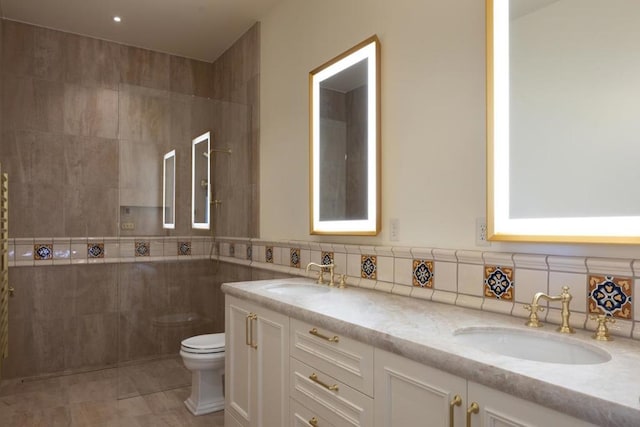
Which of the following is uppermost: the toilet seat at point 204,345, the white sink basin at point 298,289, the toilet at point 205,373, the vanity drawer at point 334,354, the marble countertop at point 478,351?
the marble countertop at point 478,351

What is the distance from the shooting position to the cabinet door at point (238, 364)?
6.72ft

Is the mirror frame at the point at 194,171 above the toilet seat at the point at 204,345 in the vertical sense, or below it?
above

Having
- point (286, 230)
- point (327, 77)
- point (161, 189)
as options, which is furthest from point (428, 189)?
point (161, 189)

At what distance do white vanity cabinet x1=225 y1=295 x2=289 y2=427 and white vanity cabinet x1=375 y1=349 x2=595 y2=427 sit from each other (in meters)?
0.61

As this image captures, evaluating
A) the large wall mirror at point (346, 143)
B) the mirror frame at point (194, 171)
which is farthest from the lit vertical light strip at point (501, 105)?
the mirror frame at point (194, 171)

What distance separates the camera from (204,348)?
2.65 meters

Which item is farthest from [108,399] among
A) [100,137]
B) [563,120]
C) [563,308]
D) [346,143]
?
[563,120]

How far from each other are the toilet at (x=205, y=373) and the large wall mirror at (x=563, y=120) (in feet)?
6.31

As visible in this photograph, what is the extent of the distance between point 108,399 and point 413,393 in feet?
8.46

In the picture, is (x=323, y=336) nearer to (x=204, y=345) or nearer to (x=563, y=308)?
(x=563, y=308)

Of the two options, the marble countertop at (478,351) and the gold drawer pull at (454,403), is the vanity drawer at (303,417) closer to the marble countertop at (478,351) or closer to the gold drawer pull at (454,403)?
the marble countertop at (478,351)

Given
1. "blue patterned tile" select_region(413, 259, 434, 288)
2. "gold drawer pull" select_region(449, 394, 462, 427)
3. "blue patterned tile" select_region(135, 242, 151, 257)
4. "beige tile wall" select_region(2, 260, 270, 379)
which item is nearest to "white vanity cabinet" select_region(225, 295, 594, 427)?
"gold drawer pull" select_region(449, 394, 462, 427)

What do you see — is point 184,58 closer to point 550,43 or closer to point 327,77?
point 327,77

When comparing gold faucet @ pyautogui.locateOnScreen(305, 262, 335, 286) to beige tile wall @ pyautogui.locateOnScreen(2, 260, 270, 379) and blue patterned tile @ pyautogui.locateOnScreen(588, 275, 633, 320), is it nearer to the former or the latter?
beige tile wall @ pyautogui.locateOnScreen(2, 260, 270, 379)
